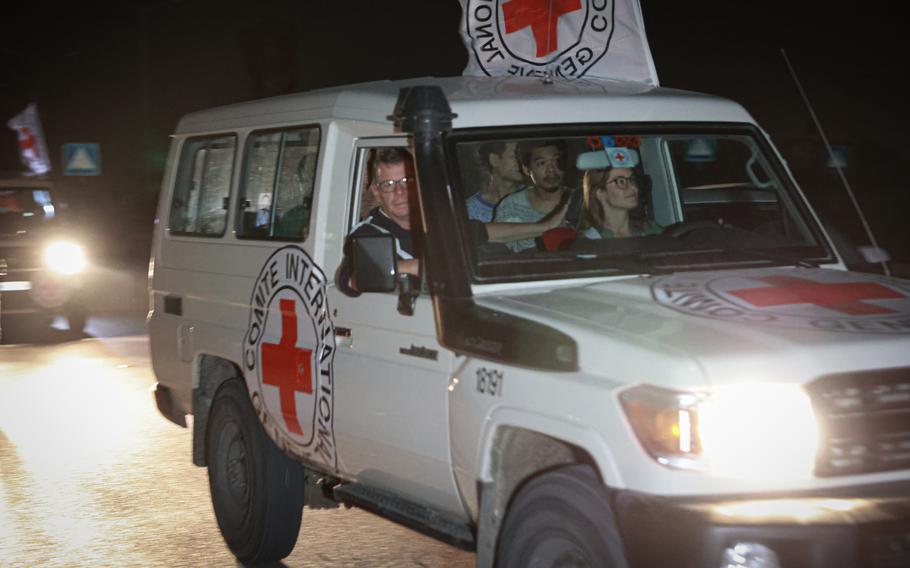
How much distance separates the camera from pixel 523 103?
5.25 m

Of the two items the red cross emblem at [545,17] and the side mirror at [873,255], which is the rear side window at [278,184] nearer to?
the red cross emblem at [545,17]

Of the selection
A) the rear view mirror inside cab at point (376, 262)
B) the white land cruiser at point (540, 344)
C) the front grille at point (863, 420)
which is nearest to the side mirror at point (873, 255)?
the white land cruiser at point (540, 344)

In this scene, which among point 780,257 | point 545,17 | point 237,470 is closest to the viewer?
point 780,257

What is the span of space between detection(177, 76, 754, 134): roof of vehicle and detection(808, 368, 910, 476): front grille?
5.81 feet

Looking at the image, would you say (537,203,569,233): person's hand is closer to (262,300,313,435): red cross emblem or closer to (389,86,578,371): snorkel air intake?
(389,86,578,371): snorkel air intake

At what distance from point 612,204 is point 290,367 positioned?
56.6 inches

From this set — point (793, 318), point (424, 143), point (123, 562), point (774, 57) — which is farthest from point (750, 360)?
point (774, 57)

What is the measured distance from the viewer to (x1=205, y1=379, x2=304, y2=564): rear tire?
20.6 ft

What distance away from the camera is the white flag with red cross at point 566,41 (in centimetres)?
667

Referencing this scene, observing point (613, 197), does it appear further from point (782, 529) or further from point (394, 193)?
point (782, 529)

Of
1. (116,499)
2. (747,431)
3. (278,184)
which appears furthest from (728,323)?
(116,499)

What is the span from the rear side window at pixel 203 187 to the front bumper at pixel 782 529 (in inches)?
134

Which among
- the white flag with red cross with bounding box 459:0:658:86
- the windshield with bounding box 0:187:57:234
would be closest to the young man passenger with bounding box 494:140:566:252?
the white flag with red cross with bounding box 459:0:658:86

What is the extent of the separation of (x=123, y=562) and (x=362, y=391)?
1929 millimetres
